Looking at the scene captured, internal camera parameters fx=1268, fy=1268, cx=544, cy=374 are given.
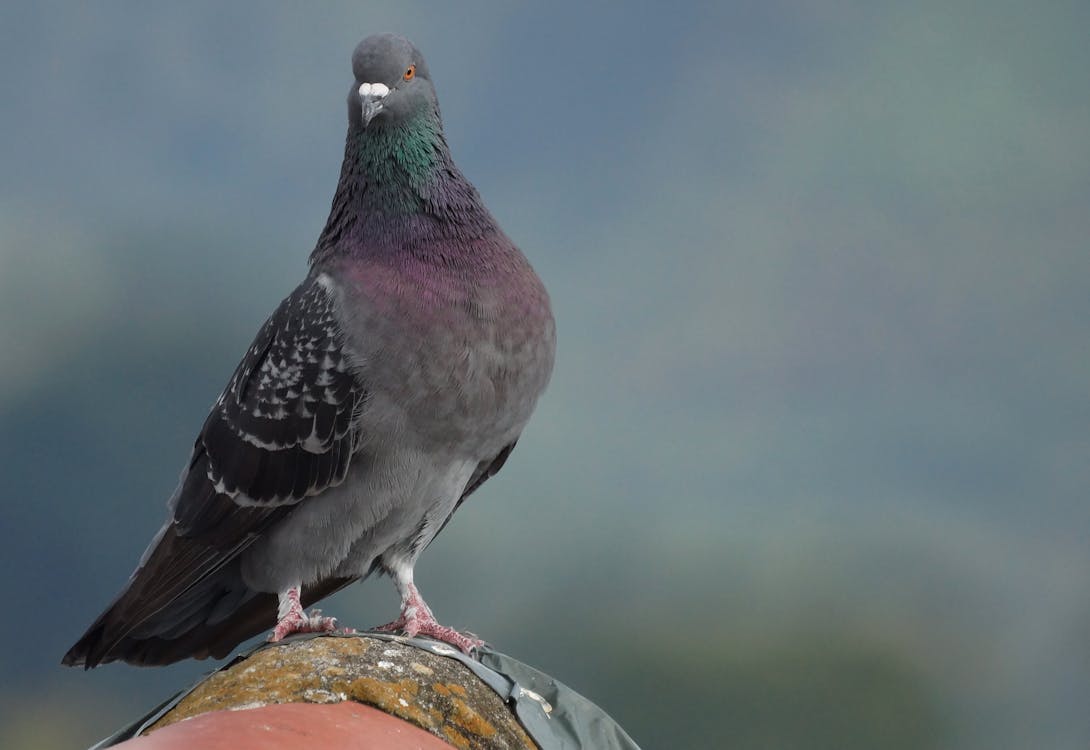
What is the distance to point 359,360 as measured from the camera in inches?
191

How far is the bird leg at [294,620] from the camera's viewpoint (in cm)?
468

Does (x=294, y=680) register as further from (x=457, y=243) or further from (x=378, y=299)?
(x=457, y=243)

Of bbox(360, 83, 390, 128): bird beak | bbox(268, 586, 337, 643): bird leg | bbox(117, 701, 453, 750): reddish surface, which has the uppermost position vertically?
bbox(360, 83, 390, 128): bird beak

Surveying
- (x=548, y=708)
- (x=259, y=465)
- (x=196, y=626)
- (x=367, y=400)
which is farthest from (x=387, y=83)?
(x=548, y=708)

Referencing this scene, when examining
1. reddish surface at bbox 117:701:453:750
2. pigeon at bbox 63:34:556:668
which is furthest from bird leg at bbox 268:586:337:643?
reddish surface at bbox 117:701:453:750

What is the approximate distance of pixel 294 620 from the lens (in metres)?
4.82

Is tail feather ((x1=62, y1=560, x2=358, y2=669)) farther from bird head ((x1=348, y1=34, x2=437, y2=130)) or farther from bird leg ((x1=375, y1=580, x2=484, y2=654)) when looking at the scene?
bird head ((x1=348, y1=34, x2=437, y2=130))

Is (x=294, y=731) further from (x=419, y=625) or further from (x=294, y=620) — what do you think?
(x=419, y=625)

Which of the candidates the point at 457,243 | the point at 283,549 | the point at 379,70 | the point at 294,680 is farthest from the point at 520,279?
the point at 294,680

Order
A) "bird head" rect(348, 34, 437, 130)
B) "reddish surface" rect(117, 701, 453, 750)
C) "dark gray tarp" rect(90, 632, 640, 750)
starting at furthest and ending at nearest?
"bird head" rect(348, 34, 437, 130) < "dark gray tarp" rect(90, 632, 640, 750) < "reddish surface" rect(117, 701, 453, 750)

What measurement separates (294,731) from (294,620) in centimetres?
175

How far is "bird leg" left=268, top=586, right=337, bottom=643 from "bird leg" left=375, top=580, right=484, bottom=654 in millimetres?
Result: 300

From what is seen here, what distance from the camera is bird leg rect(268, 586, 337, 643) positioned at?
15.4ft

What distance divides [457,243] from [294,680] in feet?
6.43
